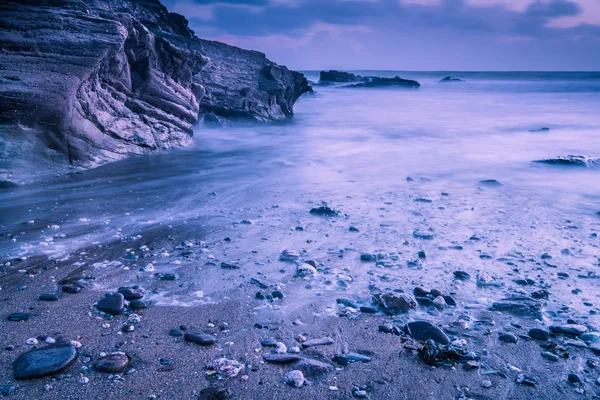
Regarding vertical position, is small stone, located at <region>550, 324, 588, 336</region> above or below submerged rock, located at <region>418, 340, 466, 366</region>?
below

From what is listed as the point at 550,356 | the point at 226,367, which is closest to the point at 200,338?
the point at 226,367

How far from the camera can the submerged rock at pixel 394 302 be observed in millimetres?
3496

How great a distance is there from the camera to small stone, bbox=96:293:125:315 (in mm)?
3248

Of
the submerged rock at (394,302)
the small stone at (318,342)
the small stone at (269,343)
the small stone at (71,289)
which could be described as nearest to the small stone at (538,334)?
the submerged rock at (394,302)

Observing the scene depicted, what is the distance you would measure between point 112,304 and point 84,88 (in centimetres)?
573

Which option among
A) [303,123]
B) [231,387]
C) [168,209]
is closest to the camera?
[231,387]

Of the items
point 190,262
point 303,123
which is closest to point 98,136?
point 190,262

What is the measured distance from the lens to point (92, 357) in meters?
2.69

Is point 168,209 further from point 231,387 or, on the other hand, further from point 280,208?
point 231,387

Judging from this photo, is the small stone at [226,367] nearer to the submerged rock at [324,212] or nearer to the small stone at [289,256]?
the small stone at [289,256]

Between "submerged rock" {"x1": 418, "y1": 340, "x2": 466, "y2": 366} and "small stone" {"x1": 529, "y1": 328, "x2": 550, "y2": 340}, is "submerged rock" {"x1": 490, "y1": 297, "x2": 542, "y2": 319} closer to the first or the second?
"small stone" {"x1": 529, "y1": 328, "x2": 550, "y2": 340}

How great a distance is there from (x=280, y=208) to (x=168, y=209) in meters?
1.66

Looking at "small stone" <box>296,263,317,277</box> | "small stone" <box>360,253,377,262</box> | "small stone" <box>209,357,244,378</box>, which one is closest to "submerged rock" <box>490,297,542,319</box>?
"small stone" <box>360,253,377,262</box>

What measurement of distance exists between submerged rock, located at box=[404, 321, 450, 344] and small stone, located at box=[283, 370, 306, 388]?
981 mm
